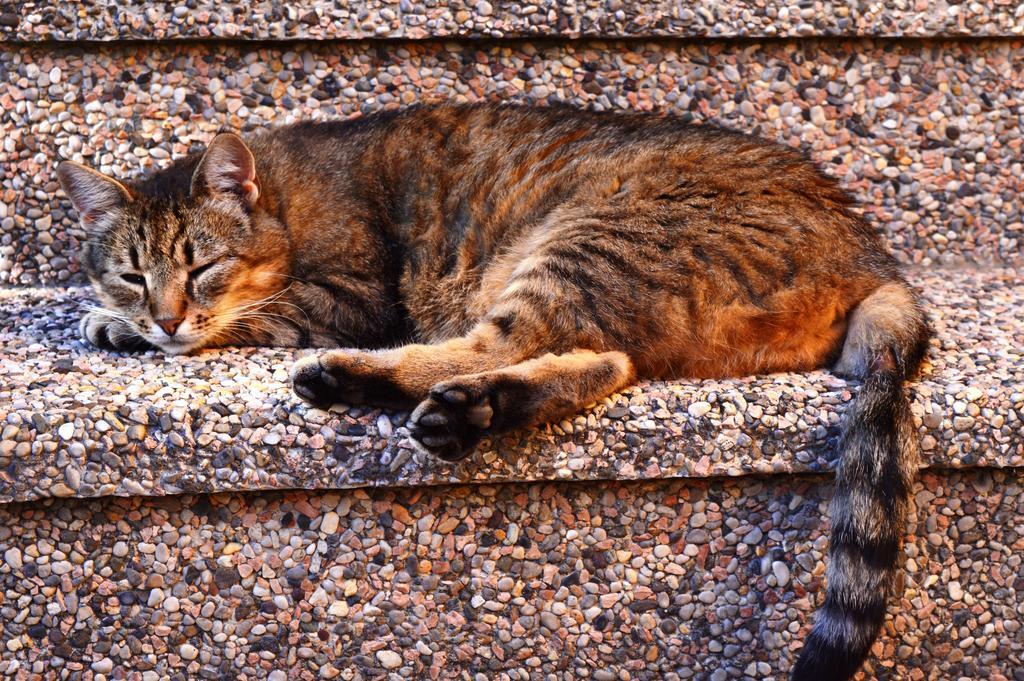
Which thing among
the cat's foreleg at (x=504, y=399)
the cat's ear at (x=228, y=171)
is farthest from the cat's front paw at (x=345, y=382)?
the cat's ear at (x=228, y=171)

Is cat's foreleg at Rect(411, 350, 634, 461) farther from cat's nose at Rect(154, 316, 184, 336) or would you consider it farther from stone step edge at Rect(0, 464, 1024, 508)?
cat's nose at Rect(154, 316, 184, 336)

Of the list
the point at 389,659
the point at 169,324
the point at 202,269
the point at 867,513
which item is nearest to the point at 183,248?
the point at 202,269

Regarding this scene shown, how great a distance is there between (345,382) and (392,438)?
6.0 inches

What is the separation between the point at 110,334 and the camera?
2.46m

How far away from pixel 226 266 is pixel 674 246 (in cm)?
110

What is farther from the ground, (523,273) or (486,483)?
(523,273)

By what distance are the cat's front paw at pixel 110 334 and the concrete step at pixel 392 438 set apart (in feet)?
1.10

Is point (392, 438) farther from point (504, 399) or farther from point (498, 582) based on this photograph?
point (498, 582)

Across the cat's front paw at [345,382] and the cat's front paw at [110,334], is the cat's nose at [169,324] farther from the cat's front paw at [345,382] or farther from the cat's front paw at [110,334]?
the cat's front paw at [345,382]

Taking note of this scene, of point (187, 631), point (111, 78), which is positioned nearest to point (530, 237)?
point (187, 631)

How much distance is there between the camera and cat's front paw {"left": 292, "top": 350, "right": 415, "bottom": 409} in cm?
203

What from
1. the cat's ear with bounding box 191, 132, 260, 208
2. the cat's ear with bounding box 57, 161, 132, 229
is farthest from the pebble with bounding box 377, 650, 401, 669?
the cat's ear with bounding box 57, 161, 132, 229

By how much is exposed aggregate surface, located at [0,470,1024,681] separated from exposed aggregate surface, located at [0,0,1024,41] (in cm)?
143

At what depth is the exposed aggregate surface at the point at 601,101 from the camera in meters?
2.91
